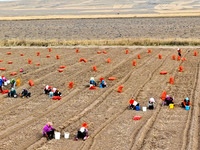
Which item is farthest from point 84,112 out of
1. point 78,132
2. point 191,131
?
point 191,131

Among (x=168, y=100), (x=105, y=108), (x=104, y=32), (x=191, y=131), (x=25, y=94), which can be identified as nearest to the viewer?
(x=191, y=131)

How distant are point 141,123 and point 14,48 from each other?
24.5 metres

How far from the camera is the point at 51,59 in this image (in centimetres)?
2898

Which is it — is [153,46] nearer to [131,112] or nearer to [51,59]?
[51,59]

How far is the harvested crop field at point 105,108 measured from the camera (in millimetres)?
12125

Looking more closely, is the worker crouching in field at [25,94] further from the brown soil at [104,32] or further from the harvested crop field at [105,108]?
the brown soil at [104,32]

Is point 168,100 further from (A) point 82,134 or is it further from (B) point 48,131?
(B) point 48,131

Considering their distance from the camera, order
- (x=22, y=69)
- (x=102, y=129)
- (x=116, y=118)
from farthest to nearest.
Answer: (x=22, y=69) < (x=116, y=118) < (x=102, y=129)

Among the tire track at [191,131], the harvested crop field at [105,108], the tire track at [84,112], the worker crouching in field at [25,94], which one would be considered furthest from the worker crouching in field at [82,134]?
the worker crouching in field at [25,94]

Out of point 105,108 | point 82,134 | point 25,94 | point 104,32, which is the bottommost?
point 104,32

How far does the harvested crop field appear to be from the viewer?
39.8 feet

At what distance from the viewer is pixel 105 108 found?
15.8 meters

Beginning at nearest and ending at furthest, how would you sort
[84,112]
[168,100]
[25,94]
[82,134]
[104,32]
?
[82,134]
[84,112]
[168,100]
[25,94]
[104,32]

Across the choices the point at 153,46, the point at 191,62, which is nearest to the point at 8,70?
the point at 191,62
